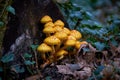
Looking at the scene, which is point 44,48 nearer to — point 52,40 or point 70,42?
point 52,40

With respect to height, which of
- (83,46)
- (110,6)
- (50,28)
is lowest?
(83,46)

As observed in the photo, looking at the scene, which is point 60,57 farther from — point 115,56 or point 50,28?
point 115,56

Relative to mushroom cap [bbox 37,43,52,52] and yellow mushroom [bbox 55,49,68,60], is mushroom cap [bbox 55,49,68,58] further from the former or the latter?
mushroom cap [bbox 37,43,52,52]

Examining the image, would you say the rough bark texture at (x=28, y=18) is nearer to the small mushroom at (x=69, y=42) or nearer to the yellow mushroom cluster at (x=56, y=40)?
the yellow mushroom cluster at (x=56, y=40)

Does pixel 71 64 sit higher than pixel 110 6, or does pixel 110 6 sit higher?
pixel 110 6

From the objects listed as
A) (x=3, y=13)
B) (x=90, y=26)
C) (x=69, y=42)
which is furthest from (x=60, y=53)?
A: (x=90, y=26)

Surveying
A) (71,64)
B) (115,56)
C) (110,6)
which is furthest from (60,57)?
(110,6)
